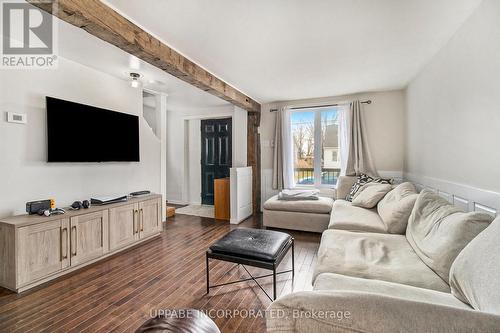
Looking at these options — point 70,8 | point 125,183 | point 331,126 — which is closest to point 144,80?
point 125,183

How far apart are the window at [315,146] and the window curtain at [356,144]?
0.25 meters

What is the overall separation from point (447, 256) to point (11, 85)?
380 centimetres

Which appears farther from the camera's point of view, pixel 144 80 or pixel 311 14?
pixel 144 80

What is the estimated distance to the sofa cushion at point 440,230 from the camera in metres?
1.26

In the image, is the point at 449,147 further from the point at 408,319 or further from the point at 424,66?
the point at 408,319

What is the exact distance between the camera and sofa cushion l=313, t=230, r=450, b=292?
1.31 m

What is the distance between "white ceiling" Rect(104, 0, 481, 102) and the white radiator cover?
1679 mm

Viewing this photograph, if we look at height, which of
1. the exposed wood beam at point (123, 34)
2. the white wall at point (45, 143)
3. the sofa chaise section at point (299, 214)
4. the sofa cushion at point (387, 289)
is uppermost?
the exposed wood beam at point (123, 34)

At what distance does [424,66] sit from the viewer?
111 inches

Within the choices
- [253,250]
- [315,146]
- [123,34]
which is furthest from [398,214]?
[123,34]

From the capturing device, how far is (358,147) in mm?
3963

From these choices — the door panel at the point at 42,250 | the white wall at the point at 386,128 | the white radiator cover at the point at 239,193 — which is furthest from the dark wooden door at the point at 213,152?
the door panel at the point at 42,250

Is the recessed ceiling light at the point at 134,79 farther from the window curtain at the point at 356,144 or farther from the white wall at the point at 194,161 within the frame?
the window curtain at the point at 356,144

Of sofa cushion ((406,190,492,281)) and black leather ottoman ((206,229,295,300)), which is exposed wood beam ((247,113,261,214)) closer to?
black leather ottoman ((206,229,295,300))
